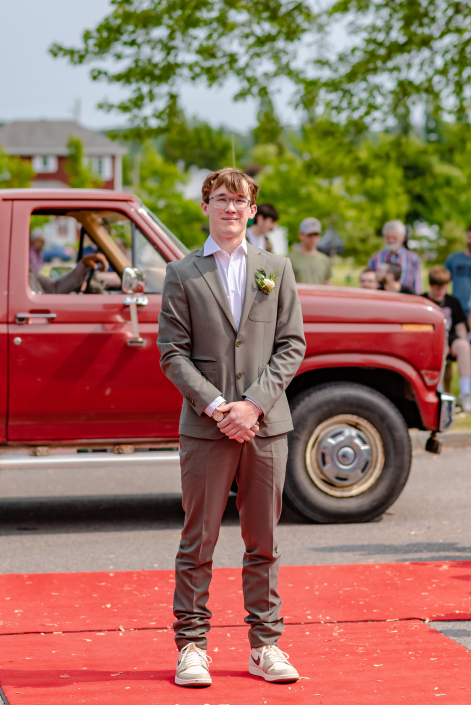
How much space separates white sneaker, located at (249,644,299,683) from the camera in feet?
12.0

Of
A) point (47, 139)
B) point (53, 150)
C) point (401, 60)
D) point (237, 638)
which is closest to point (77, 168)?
point (53, 150)

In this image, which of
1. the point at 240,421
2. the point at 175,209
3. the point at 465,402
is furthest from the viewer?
the point at 175,209

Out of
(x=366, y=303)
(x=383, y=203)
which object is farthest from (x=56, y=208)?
(x=383, y=203)

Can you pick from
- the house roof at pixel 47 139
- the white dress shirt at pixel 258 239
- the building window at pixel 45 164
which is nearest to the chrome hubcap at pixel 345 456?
the white dress shirt at pixel 258 239

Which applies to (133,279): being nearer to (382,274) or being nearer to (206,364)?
(206,364)

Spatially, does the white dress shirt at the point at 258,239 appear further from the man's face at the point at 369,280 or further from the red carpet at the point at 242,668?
the red carpet at the point at 242,668

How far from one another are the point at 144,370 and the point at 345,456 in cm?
148

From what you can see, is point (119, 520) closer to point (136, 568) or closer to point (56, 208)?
point (136, 568)

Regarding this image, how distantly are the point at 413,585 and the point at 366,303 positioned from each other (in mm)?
2114

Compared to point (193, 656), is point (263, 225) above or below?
above

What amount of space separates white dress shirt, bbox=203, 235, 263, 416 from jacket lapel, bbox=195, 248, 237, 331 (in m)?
0.02

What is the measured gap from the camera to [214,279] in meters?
3.71

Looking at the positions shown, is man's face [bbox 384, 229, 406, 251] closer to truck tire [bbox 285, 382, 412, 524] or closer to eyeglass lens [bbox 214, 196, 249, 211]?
truck tire [bbox 285, 382, 412, 524]

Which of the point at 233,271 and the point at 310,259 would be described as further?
the point at 310,259
